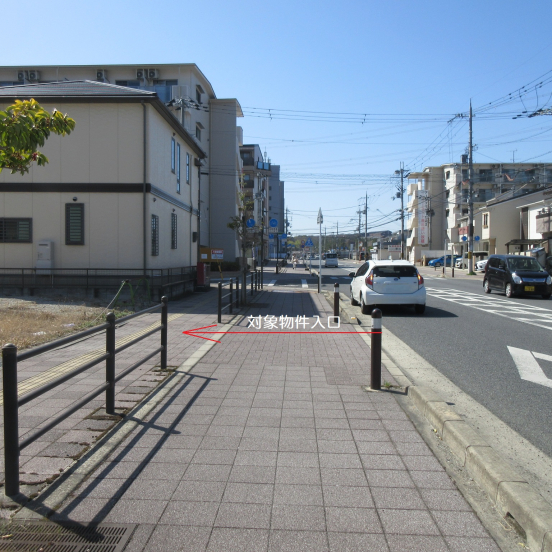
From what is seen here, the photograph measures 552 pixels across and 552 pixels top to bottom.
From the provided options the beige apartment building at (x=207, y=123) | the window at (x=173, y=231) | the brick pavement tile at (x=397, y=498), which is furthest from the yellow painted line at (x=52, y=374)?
the beige apartment building at (x=207, y=123)

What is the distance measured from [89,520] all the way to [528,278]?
68.4 feet

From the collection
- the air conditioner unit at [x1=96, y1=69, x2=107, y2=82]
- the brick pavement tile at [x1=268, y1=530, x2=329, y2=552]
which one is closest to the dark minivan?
the brick pavement tile at [x1=268, y1=530, x2=329, y2=552]

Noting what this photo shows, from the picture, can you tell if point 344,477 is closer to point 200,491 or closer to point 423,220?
point 200,491

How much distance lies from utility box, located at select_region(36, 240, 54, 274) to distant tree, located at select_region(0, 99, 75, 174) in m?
10.2

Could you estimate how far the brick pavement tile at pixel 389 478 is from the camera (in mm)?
3857

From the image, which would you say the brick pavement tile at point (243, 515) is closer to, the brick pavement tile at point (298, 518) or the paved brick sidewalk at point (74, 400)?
the brick pavement tile at point (298, 518)

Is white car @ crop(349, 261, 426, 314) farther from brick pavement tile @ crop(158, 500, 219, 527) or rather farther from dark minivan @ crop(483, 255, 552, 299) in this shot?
brick pavement tile @ crop(158, 500, 219, 527)

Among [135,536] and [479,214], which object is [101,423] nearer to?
[135,536]

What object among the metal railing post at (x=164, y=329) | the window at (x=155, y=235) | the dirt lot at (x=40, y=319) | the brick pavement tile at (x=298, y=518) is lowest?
the brick pavement tile at (x=298, y=518)

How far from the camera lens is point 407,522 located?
3.32 m

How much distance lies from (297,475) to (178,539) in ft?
3.82

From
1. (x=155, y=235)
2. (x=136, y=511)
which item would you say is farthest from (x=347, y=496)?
(x=155, y=235)

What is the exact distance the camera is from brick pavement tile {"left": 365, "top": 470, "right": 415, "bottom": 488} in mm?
3857

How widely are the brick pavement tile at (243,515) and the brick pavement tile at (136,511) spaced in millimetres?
408
